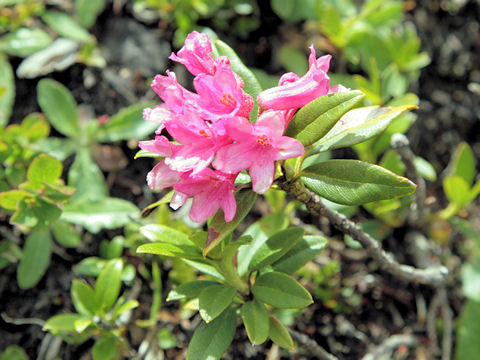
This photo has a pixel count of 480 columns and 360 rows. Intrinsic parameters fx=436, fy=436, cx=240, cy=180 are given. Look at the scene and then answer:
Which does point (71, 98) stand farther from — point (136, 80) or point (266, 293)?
point (266, 293)

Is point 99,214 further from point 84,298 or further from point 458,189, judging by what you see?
point 458,189

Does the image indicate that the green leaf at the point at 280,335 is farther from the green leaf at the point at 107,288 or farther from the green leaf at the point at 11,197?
the green leaf at the point at 11,197

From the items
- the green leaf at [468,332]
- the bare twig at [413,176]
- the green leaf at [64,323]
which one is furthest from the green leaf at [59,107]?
the green leaf at [468,332]

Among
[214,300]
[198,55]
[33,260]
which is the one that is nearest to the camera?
[198,55]

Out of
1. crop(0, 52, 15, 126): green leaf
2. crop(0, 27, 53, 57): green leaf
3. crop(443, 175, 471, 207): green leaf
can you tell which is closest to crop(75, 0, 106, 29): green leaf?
crop(0, 27, 53, 57): green leaf

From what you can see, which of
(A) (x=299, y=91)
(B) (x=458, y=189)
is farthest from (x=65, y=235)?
(B) (x=458, y=189)

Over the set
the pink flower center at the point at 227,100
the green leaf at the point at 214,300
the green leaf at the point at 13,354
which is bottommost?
the green leaf at the point at 13,354
